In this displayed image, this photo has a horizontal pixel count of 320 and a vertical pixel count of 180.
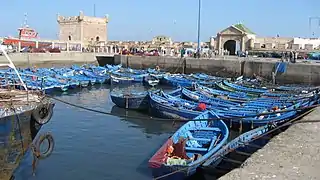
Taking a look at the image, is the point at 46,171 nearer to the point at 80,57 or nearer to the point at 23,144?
the point at 23,144

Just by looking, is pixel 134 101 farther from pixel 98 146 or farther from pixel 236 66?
pixel 236 66

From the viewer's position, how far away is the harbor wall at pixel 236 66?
34.2 meters

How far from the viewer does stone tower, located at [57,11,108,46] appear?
2783 inches

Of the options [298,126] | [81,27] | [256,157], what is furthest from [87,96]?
[81,27]

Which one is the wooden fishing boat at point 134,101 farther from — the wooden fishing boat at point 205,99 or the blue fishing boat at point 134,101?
the wooden fishing boat at point 205,99

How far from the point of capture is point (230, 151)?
38.0 ft

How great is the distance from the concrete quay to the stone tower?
62431 mm

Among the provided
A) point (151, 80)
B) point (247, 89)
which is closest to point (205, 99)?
point (247, 89)

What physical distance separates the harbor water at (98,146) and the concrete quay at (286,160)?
3.93 m

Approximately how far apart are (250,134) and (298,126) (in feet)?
6.51

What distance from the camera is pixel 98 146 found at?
1597 cm

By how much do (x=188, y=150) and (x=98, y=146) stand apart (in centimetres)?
528

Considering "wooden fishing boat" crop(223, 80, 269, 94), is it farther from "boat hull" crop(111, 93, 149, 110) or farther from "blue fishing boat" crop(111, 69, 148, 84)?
"blue fishing boat" crop(111, 69, 148, 84)

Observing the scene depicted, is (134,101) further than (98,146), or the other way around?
(134,101)
